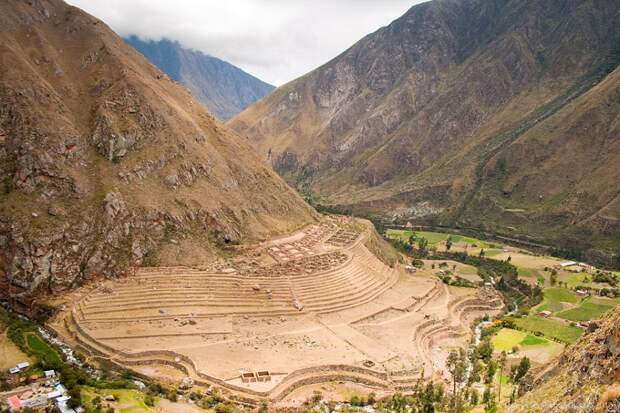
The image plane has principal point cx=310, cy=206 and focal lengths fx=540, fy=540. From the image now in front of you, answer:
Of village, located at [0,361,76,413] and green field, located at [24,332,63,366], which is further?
green field, located at [24,332,63,366]

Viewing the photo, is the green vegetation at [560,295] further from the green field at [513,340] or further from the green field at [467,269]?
the green field at [513,340]

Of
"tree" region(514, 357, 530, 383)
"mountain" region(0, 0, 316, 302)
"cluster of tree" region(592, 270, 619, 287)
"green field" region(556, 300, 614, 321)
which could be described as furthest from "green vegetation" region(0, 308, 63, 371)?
"cluster of tree" region(592, 270, 619, 287)

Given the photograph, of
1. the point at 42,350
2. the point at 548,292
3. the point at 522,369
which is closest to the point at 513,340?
the point at 522,369

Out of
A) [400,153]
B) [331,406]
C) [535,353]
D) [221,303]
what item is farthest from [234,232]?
[400,153]

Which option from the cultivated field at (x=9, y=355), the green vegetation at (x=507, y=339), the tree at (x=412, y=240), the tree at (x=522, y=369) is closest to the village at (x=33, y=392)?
the cultivated field at (x=9, y=355)

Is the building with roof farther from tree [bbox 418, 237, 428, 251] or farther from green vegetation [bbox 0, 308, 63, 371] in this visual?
tree [bbox 418, 237, 428, 251]

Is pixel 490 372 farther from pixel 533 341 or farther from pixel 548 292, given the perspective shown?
pixel 548 292
